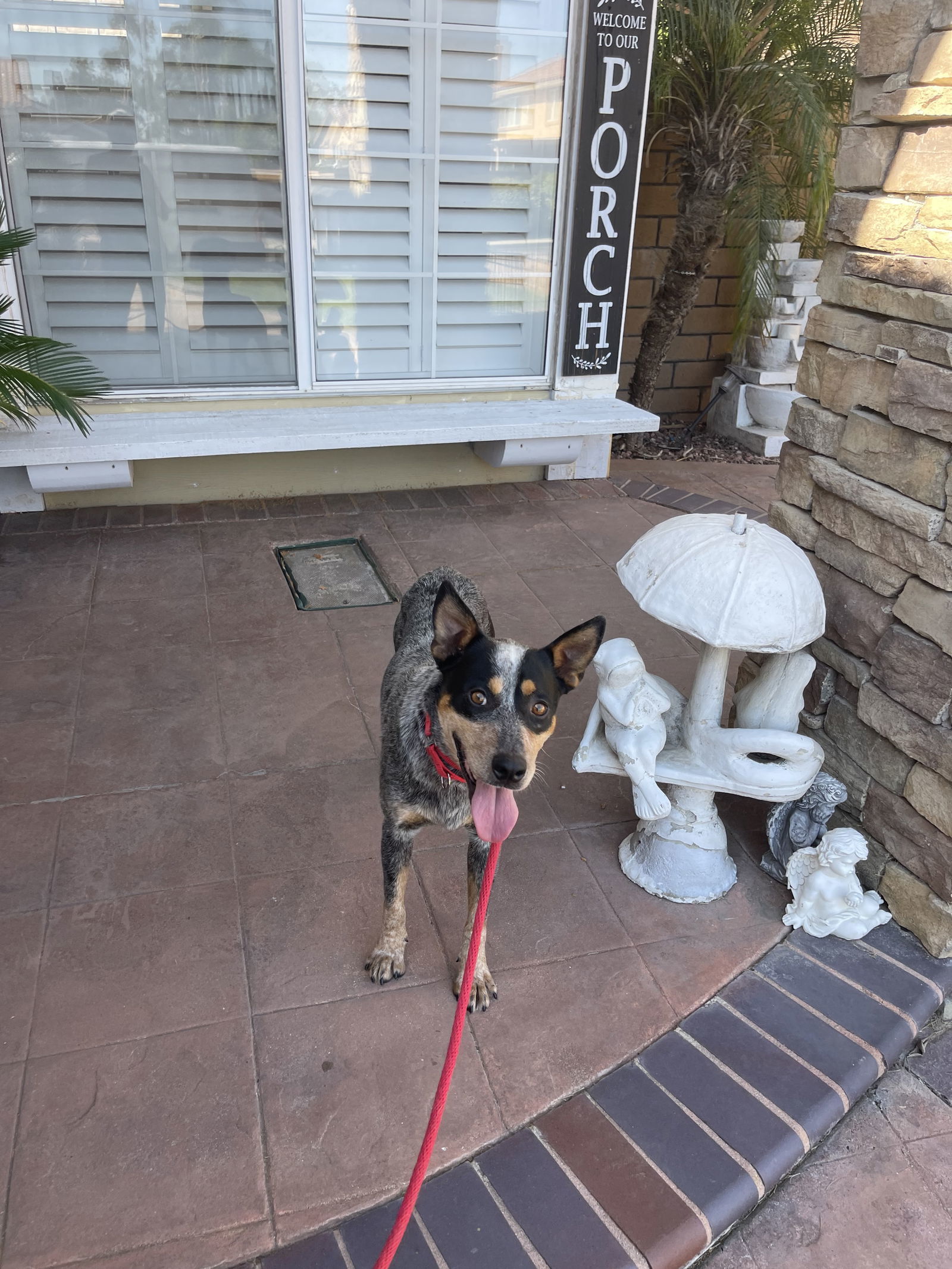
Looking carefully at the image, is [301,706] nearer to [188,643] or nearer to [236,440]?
[188,643]

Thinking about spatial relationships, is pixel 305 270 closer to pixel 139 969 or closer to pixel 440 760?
pixel 440 760

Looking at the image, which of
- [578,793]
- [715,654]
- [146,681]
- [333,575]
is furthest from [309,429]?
[715,654]

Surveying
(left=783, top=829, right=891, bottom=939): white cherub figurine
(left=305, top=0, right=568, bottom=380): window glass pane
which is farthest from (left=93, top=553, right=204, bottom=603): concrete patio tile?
(left=783, top=829, right=891, bottom=939): white cherub figurine

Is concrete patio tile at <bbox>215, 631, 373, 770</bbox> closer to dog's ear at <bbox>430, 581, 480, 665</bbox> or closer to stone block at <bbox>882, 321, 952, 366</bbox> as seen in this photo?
dog's ear at <bbox>430, 581, 480, 665</bbox>

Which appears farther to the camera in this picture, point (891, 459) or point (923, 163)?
point (891, 459)

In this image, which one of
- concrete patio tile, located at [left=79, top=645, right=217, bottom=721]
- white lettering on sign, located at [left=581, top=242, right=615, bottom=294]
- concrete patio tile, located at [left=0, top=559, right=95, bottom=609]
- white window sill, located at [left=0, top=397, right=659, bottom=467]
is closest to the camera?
concrete patio tile, located at [left=79, top=645, right=217, bottom=721]

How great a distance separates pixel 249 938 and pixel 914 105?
3.18m

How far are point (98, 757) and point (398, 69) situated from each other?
4.49m

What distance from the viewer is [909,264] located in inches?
107

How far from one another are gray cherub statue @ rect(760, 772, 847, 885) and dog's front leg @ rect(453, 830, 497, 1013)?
1113 mm

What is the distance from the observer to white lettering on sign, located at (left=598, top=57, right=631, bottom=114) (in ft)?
18.1

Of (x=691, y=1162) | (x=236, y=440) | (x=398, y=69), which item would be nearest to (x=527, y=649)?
(x=691, y=1162)

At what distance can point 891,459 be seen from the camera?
9.45 feet

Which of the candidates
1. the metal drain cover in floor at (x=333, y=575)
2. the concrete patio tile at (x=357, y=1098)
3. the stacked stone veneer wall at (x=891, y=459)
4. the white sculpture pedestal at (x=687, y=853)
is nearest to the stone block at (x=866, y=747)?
the stacked stone veneer wall at (x=891, y=459)
